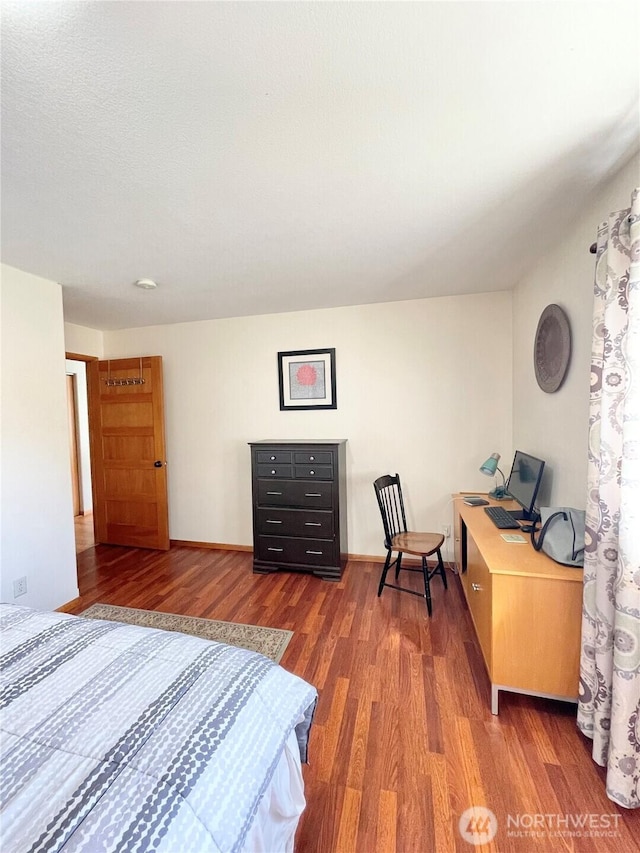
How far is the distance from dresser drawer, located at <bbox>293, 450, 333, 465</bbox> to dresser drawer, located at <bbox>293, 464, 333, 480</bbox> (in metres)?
0.03

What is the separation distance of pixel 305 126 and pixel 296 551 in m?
2.80

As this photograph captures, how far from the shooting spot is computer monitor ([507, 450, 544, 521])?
204cm

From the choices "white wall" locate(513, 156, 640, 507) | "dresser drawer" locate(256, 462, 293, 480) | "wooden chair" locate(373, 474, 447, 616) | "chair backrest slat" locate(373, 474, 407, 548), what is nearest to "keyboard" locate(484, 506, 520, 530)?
"white wall" locate(513, 156, 640, 507)

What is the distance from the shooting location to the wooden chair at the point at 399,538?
94.8 inches

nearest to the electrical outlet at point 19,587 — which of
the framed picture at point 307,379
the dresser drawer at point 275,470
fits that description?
the dresser drawer at point 275,470

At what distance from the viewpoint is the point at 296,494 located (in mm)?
2965

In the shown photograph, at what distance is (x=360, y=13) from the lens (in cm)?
83

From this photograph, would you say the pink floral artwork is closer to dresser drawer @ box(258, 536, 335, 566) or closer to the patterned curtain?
dresser drawer @ box(258, 536, 335, 566)

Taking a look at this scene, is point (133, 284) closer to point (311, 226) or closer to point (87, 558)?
point (311, 226)

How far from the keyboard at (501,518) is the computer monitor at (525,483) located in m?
0.08

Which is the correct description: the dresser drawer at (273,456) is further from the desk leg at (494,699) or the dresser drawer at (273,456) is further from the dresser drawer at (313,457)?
the desk leg at (494,699)

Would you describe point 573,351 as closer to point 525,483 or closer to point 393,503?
point 525,483

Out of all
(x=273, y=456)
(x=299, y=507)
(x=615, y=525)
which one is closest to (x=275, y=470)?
(x=273, y=456)

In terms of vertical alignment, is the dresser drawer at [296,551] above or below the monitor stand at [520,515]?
below
